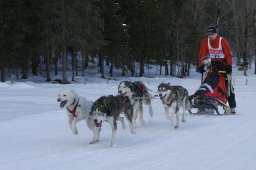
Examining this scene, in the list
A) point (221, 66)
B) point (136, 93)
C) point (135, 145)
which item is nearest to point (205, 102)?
point (221, 66)

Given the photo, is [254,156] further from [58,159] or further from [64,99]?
[64,99]

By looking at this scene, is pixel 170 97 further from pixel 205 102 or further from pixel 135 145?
pixel 135 145

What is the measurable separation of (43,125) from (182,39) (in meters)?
32.5

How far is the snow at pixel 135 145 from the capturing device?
5.80 meters

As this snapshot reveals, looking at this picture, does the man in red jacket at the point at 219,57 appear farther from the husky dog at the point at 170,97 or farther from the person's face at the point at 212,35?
the husky dog at the point at 170,97

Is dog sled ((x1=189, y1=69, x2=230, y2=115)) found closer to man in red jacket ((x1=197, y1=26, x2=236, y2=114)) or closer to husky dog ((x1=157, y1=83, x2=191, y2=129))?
man in red jacket ((x1=197, y1=26, x2=236, y2=114))

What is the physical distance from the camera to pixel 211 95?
36.4ft

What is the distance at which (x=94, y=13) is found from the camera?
30797 mm

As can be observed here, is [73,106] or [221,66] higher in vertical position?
[221,66]

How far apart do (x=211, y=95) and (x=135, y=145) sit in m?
4.42

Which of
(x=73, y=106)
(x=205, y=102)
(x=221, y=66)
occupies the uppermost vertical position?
(x=221, y=66)

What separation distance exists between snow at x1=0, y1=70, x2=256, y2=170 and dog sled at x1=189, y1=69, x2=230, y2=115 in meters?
0.36

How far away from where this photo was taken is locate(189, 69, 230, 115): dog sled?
11086 millimetres

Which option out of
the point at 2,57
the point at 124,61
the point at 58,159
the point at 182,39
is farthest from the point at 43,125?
the point at 182,39
